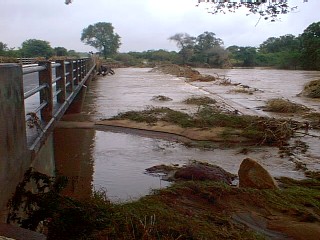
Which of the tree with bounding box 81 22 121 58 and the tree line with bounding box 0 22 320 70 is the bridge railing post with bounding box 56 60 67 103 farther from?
the tree with bounding box 81 22 121 58

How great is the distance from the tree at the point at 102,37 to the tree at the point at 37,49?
1464 inches

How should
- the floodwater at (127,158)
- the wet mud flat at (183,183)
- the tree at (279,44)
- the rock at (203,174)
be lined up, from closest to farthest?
1. the wet mud flat at (183,183)
2. the rock at (203,174)
3. the floodwater at (127,158)
4. the tree at (279,44)

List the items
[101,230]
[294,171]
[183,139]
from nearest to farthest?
[101,230]
[294,171]
[183,139]

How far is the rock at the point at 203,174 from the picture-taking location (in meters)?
6.04

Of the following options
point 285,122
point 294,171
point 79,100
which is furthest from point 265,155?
point 79,100

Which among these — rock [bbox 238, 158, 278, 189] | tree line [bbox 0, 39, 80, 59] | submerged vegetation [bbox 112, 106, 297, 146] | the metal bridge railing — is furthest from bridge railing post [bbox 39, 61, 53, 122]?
tree line [bbox 0, 39, 80, 59]

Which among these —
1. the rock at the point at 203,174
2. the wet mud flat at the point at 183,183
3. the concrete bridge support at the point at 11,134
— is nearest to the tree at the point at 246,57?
the wet mud flat at the point at 183,183

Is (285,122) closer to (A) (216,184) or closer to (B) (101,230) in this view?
(A) (216,184)


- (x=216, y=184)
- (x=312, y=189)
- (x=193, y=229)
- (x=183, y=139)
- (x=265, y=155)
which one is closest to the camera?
(x=193, y=229)

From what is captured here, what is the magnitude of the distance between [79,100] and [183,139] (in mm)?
5472

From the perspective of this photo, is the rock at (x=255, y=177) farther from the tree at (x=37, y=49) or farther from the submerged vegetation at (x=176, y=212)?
the tree at (x=37, y=49)

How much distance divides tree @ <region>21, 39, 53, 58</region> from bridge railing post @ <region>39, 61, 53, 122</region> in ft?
153

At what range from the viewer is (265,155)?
27.2 ft

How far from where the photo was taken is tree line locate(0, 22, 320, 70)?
6538 cm
